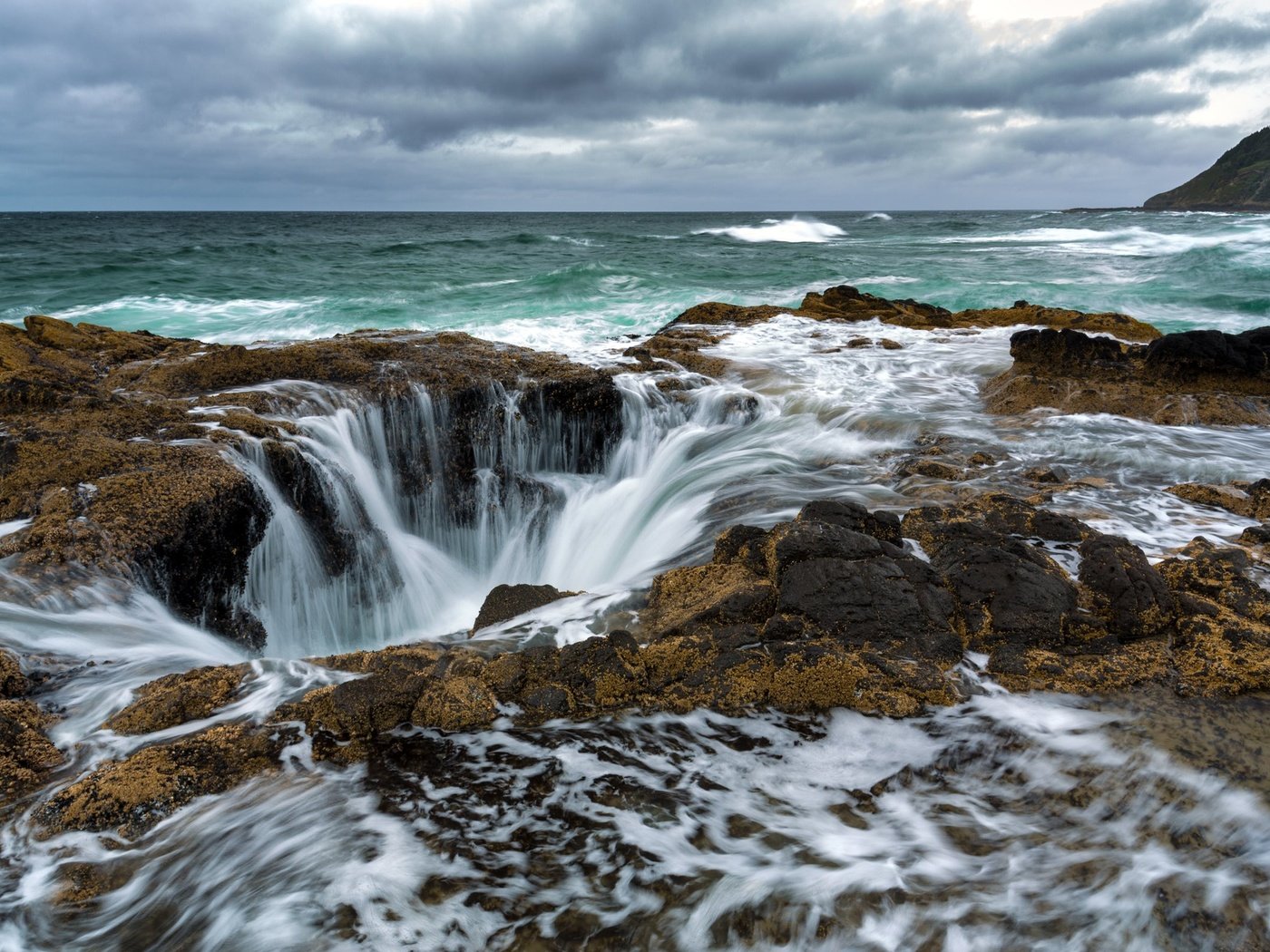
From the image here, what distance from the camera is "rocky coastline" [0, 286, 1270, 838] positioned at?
2.74m

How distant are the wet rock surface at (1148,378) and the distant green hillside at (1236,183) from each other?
4059 inches

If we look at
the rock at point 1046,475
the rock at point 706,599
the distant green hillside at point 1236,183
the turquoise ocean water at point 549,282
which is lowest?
the rock at point 706,599

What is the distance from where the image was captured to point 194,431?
17.0 feet

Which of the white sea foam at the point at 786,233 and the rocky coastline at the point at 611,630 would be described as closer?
the rocky coastline at the point at 611,630

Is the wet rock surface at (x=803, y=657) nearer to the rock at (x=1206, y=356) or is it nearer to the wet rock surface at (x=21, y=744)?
the wet rock surface at (x=21, y=744)

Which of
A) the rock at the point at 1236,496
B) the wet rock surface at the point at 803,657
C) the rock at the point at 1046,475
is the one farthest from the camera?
the rock at the point at 1046,475

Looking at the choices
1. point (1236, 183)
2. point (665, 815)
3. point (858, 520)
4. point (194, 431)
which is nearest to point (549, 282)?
point (194, 431)

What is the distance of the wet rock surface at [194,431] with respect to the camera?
4.03 m

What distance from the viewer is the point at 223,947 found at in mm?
2016

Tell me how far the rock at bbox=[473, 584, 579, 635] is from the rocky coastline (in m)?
0.01

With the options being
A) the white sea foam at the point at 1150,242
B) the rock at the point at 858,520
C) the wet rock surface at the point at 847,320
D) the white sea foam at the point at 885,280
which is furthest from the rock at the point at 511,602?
the white sea foam at the point at 1150,242

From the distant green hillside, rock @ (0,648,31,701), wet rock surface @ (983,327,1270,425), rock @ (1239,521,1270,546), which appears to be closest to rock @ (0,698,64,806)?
rock @ (0,648,31,701)

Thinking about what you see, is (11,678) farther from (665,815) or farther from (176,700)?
(665,815)

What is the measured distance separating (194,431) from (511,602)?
9.69 feet
